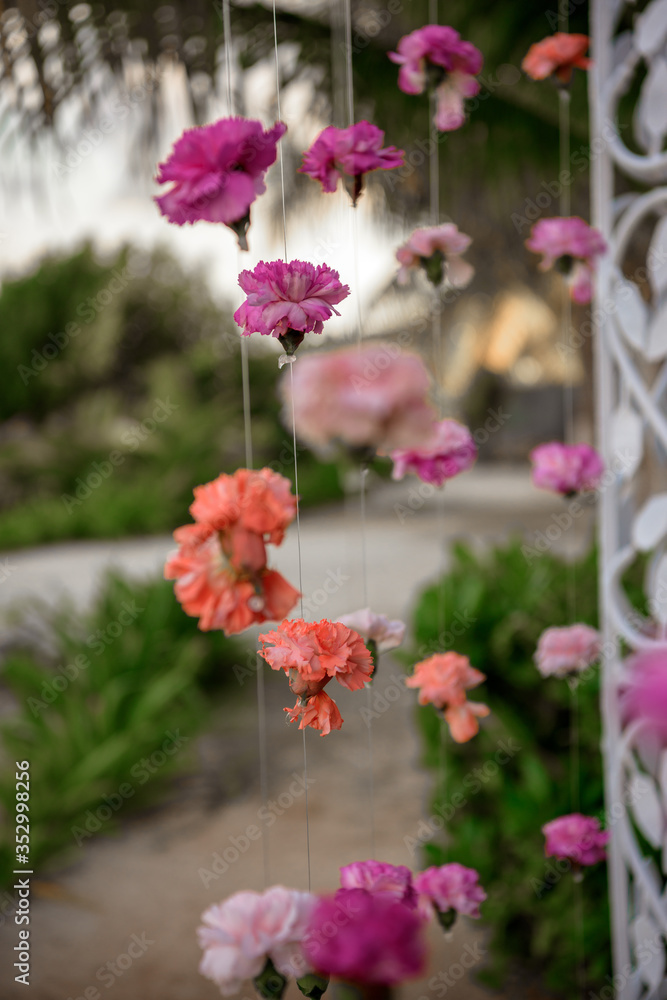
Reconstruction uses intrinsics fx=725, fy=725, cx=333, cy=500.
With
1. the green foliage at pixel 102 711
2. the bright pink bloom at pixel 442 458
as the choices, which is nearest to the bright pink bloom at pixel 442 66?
the bright pink bloom at pixel 442 458

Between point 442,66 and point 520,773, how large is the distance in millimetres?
1596

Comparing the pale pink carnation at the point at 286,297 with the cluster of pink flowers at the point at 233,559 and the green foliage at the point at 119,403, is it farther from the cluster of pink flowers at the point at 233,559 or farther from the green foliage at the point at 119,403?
the green foliage at the point at 119,403

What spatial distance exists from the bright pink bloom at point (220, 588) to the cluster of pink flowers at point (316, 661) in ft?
0.10

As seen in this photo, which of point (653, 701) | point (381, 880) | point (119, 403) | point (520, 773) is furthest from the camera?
point (119, 403)

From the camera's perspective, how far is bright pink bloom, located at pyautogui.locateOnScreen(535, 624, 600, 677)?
1098 millimetres

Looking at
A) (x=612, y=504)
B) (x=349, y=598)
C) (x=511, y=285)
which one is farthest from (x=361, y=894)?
(x=511, y=285)

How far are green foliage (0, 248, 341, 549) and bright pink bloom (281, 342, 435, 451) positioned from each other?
507cm

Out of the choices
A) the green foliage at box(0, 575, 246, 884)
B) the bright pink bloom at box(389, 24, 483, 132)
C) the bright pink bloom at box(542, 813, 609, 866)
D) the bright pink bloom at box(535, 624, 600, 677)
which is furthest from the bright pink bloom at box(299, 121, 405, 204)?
the green foliage at box(0, 575, 246, 884)

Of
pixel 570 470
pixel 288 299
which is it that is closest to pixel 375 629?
pixel 288 299

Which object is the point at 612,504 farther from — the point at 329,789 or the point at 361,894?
the point at 329,789

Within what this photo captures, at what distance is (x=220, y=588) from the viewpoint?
549 millimetres

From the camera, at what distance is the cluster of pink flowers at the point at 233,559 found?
54 centimetres

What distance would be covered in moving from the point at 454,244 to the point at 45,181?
1360mm

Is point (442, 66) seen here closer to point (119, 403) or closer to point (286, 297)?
point (286, 297)
